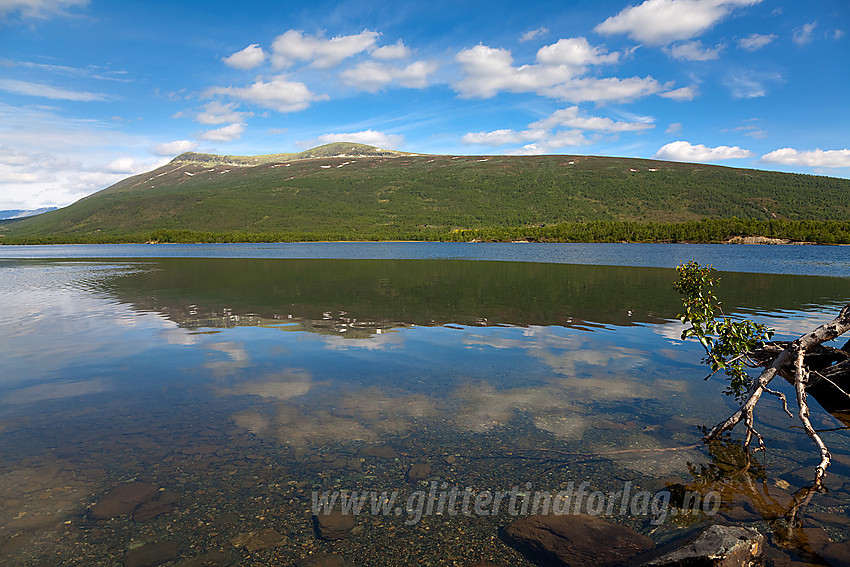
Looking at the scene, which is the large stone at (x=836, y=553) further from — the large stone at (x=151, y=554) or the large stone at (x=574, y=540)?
the large stone at (x=151, y=554)

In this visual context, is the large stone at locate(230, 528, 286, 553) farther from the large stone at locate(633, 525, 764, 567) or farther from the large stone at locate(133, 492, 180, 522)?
the large stone at locate(633, 525, 764, 567)

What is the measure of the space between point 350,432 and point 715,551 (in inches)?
298

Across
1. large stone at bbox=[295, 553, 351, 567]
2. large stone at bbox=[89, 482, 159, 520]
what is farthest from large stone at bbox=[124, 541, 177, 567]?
large stone at bbox=[295, 553, 351, 567]

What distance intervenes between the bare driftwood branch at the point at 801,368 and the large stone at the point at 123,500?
11.7 meters

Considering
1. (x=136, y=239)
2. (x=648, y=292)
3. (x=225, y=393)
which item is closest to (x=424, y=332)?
(x=225, y=393)

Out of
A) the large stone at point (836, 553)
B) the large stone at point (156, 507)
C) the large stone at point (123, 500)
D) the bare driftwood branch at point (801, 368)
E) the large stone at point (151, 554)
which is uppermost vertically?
the bare driftwood branch at point (801, 368)

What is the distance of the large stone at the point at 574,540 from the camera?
7059mm

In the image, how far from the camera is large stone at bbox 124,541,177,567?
6949mm

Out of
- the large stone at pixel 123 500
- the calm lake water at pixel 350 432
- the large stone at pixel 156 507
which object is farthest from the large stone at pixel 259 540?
the large stone at pixel 123 500

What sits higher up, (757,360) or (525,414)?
(757,360)

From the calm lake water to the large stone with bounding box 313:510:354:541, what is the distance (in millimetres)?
127

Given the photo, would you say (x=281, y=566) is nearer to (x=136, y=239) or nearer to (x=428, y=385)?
(x=428, y=385)

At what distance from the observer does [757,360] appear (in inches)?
487

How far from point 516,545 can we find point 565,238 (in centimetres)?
16613
